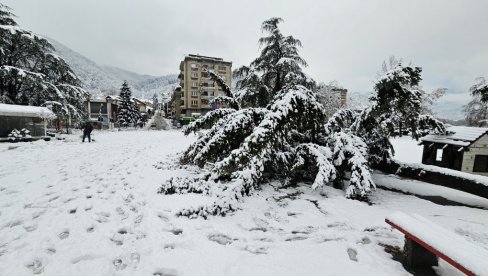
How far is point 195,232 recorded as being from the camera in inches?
138

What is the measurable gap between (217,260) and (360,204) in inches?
134

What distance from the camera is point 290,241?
332cm

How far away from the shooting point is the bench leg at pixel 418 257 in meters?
2.63

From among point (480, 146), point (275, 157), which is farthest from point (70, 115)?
point (480, 146)

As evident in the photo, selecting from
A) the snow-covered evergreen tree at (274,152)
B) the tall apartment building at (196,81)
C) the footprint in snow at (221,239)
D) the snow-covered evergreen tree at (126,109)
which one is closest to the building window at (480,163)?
the snow-covered evergreen tree at (274,152)

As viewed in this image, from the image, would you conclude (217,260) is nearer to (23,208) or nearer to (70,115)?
(23,208)

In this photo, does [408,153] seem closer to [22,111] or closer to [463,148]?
[463,148]

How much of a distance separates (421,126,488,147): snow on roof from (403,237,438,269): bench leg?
8132 millimetres

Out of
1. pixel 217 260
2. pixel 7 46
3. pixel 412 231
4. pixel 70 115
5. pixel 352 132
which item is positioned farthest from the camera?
pixel 70 115

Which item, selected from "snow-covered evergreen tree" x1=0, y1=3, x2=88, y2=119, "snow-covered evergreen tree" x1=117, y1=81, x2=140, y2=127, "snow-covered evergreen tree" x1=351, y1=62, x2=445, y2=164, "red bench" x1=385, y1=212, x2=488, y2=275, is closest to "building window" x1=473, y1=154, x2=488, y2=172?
"snow-covered evergreen tree" x1=351, y1=62, x2=445, y2=164

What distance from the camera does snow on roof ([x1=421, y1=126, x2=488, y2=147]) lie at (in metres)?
8.28

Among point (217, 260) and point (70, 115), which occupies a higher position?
point (70, 115)

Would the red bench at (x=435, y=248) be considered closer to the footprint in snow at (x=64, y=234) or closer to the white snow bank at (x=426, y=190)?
the white snow bank at (x=426, y=190)

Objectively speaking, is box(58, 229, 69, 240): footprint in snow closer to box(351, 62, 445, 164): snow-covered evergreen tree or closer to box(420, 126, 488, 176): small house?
box(351, 62, 445, 164): snow-covered evergreen tree
